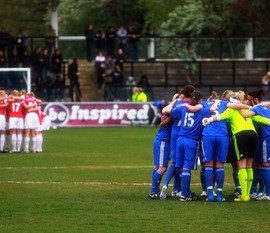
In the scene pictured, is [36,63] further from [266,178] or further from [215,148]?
[215,148]

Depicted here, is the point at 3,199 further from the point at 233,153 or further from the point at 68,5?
the point at 68,5

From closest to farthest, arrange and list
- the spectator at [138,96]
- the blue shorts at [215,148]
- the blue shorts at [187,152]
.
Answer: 1. the blue shorts at [215,148]
2. the blue shorts at [187,152]
3. the spectator at [138,96]

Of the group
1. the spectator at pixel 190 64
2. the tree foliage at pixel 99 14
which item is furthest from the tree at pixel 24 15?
the spectator at pixel 190 64

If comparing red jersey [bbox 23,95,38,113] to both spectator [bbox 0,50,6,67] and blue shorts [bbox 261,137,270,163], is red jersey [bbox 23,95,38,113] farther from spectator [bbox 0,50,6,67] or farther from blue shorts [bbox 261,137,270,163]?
spectator [bbox 0,50,6,67]

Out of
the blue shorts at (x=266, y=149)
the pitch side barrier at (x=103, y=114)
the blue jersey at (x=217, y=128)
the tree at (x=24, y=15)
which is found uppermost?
the tree at (x=24, y=15)

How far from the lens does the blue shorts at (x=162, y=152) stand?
80.5 feet

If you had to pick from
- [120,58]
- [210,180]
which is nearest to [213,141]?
[210,180]

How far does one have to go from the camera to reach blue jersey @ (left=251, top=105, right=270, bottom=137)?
2427cm

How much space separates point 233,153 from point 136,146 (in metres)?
16.9

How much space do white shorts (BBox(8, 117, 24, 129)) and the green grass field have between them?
1087mm

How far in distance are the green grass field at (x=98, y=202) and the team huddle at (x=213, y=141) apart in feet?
1.42

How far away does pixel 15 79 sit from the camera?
5034 centimetres

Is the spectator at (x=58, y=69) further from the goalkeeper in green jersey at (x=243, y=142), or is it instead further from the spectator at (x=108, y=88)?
the goalkeeper in green jersey at (x=243, y=142)

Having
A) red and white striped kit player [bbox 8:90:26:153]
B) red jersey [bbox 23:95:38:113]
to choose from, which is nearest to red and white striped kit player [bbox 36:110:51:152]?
red jersey [bbox 23:95:38:113]
